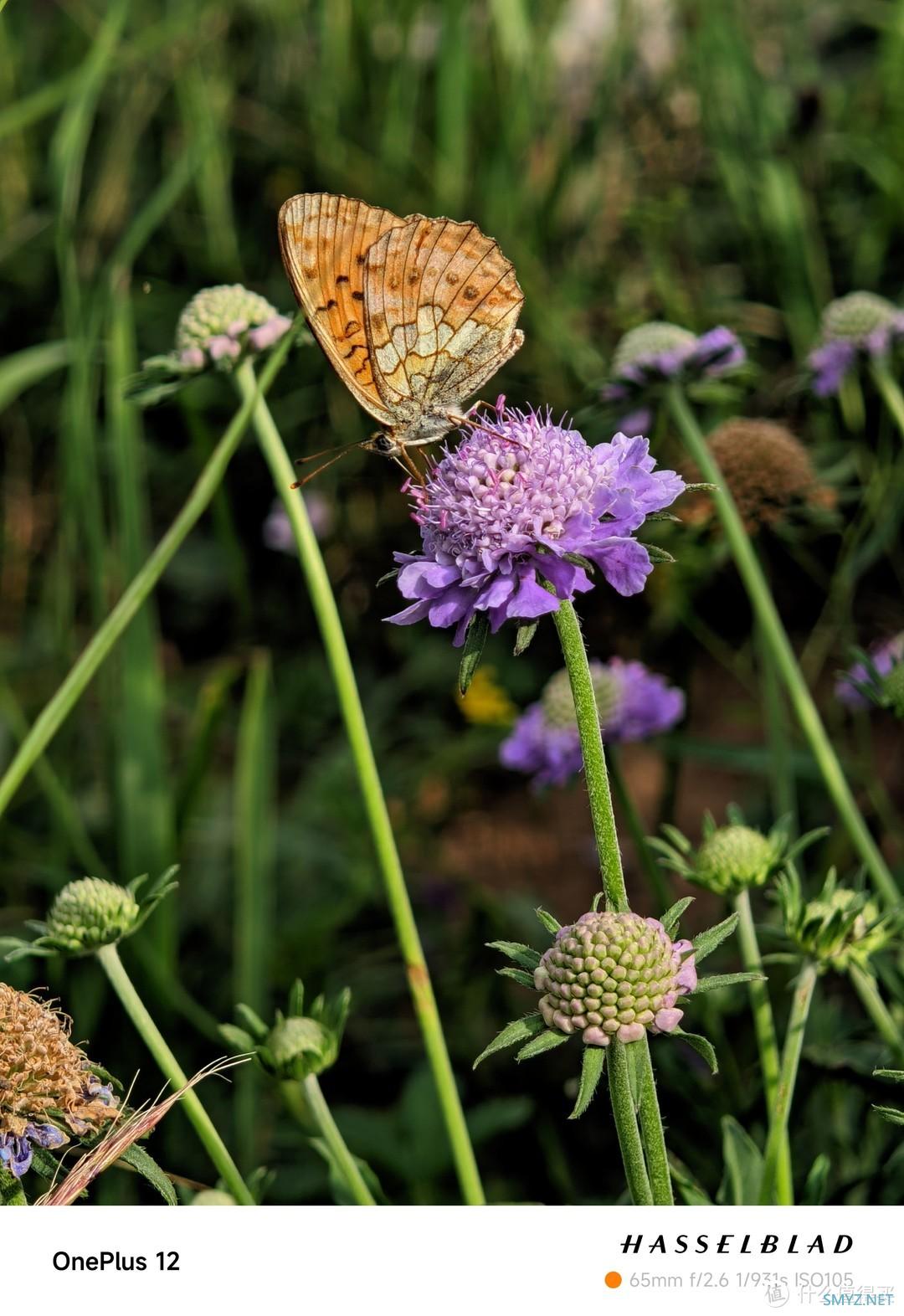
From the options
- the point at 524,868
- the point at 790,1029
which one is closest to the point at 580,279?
the point at 524,868

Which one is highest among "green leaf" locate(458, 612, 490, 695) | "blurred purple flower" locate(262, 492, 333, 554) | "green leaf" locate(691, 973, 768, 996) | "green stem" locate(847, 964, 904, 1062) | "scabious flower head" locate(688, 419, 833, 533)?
"green leaf" locate(458, 612, 490, 695)

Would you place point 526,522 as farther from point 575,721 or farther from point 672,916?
point 575,721

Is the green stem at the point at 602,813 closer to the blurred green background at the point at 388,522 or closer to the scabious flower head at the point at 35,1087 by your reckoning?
the scabious flower head at the point at 35,1087

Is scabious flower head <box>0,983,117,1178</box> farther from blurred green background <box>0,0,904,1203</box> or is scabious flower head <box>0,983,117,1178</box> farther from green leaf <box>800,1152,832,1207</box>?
green leaf <box>800,1152,832,1207</box>

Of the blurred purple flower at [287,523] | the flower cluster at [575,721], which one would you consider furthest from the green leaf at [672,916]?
the blurred purple flower at [287,523]

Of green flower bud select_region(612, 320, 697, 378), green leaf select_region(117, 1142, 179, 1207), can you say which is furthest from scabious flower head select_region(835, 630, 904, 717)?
green leaf select_region(117, 1142, 179, 1207)

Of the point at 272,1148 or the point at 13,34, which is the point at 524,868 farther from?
the point at 13,34
